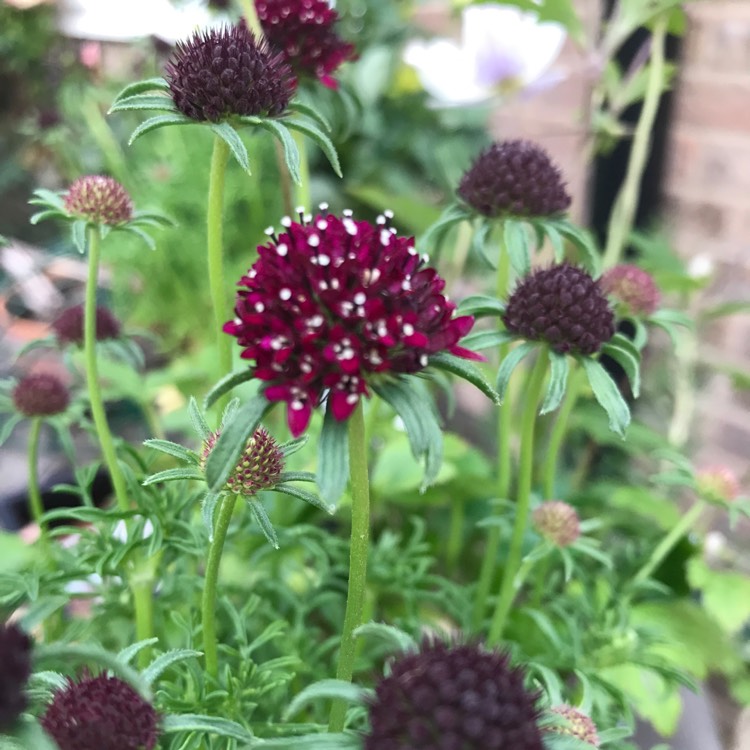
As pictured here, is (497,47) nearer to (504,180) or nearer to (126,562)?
(504,180)

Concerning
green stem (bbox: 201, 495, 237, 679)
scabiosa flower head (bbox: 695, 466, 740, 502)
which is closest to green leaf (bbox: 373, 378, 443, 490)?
green stem (bbox: 201, 495, 237, 679)

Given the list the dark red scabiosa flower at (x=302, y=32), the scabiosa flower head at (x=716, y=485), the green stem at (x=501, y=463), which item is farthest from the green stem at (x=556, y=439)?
the dark red scabiosa flower at (x=302, y=32)

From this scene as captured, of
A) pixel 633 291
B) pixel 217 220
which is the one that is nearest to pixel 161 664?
pixel 217 220

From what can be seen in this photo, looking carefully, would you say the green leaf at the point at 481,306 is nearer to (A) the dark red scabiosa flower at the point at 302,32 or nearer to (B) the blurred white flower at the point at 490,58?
(A) the dark red scabiosa flower at the point at 302,32

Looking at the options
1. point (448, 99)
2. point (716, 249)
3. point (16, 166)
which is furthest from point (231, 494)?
point (16, 166)

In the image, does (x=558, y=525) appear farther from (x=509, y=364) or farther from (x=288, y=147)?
(x=288, y=147)

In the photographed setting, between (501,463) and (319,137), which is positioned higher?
(319,137)

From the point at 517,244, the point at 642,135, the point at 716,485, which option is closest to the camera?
the point at 517,244
